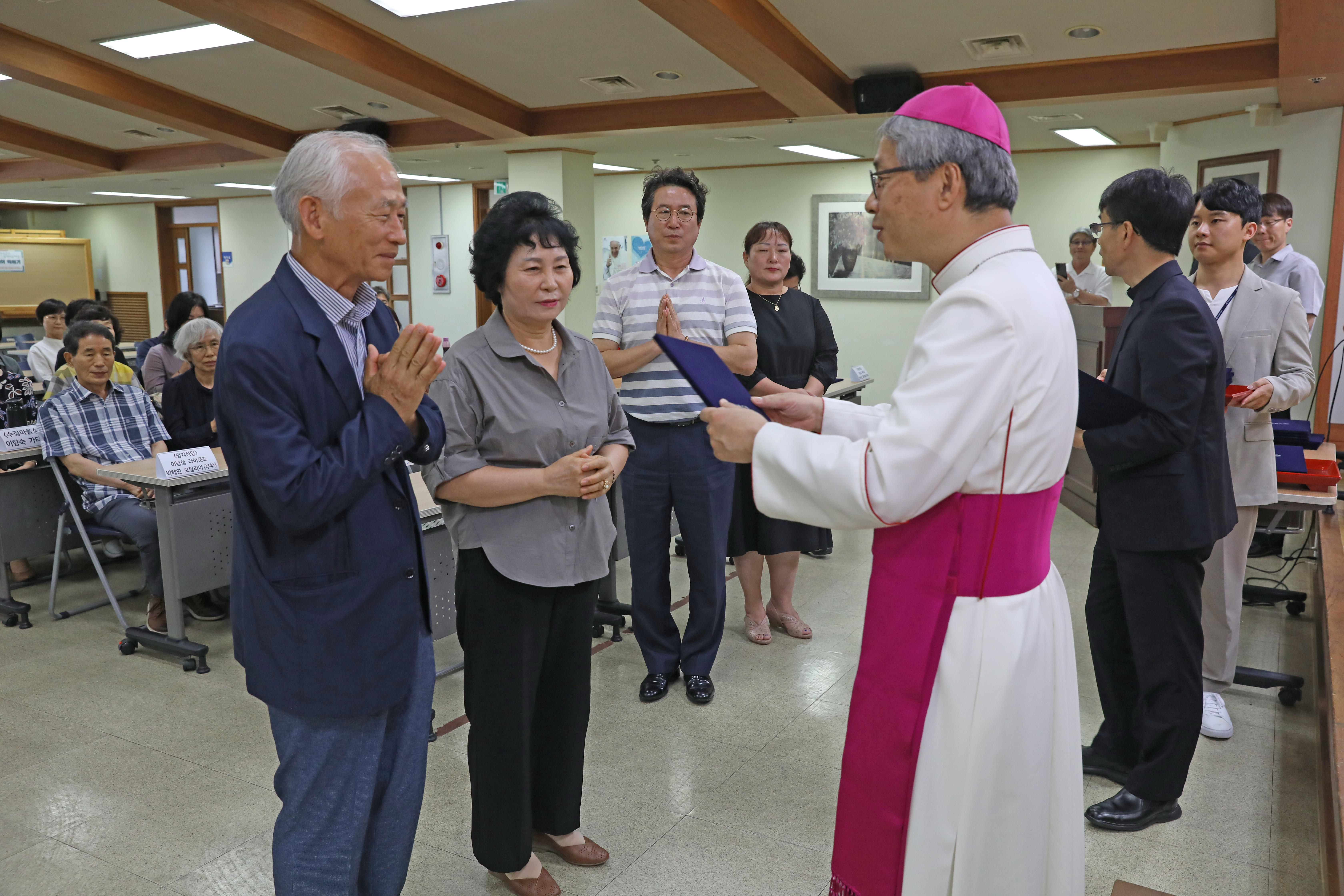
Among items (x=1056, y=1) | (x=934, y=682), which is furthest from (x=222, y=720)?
(x=1056, y=1)

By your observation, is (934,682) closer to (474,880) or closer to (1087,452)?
(1087,452)

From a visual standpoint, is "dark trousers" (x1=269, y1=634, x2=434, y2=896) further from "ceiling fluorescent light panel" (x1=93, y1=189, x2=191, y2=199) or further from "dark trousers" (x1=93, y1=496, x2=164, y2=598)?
"ceiling fluorescent light panel" (x1=93, y1=189, x2=191, y2=199)

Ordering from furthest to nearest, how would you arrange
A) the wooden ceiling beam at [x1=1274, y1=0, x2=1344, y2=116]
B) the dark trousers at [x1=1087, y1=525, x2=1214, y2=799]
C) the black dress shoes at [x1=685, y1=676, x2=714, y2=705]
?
the wooden ceiling beam at [x1=1274, y1=0, x2=1344, y2=116]
the black dress shoes at [x1=685, y1=676, x2=714, y2=705]
the dark trousers at [x1=1087, y1=525, x2=1214, y2=799]

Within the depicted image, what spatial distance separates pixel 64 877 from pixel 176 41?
586cm

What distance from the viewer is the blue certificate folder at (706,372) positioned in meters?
1.61

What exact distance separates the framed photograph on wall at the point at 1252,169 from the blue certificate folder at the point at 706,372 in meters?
6.93

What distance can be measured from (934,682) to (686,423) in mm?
1994

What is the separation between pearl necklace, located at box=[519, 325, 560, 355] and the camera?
87.8 inches

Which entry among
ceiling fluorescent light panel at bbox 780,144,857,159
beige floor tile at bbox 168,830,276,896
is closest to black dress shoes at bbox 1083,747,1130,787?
beige floor tile at bbox 168,830,276,896

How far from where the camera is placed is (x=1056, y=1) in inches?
200

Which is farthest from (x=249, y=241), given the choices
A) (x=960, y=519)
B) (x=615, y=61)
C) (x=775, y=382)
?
(x=960, y=519)

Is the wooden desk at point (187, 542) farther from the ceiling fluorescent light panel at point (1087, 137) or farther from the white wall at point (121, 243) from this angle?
the white wall at point (121, 243)

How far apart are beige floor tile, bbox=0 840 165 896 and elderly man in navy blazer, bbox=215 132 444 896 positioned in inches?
40.2

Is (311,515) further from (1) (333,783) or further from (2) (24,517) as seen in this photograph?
(2) (24,517)
